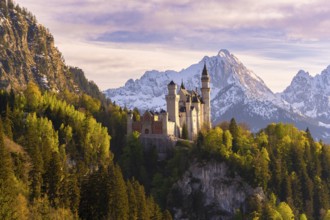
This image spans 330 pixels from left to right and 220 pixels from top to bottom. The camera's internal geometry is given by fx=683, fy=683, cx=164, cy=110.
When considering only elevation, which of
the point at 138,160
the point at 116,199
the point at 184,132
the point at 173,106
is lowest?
the point at 116,199

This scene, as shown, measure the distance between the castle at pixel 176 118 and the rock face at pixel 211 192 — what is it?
1242 centimetres

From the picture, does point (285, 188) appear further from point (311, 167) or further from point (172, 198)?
point (172, 198)

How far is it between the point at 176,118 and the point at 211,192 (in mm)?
21515

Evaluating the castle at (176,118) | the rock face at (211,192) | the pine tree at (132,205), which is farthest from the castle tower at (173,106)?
the pine tree at (132,205)

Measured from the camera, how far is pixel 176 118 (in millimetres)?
173375

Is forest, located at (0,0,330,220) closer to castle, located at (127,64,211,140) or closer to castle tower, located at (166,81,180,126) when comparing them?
castle, located at (127,64,211,140)

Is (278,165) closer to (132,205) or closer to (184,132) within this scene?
(184,132)

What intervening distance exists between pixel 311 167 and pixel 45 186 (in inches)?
3704

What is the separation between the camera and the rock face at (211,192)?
530 feet

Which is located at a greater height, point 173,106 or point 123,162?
point 173,106

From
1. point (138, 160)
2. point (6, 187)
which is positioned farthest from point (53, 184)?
point (138, 160)

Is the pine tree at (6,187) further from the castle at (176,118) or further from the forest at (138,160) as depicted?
the castle at (176,118)

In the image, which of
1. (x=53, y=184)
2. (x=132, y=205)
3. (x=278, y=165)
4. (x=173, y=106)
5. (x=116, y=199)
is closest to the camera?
(x=53, y=184)

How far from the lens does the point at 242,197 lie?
16225 cm
